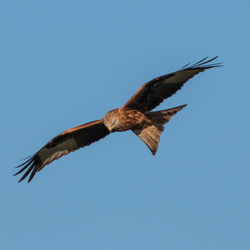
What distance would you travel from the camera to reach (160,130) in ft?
33.9

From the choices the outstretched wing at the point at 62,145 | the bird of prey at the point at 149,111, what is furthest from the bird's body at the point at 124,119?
the outstretched wing at the point at 62,145

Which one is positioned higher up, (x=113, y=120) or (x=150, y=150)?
(x=113, y=120)

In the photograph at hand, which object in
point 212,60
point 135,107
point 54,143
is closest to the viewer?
point 212,60

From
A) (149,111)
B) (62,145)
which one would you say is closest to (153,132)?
(149,111)

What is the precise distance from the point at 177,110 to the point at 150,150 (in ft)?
3.03

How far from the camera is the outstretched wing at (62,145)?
11258 mm

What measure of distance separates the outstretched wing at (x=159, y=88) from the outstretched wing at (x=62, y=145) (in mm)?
1311

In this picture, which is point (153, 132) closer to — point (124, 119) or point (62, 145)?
point (124, 119)

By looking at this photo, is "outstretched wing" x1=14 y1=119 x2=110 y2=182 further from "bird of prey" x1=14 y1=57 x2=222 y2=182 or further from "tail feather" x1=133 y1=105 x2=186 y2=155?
"tail feather" x1=133 y1=105 x2=186 y2=155

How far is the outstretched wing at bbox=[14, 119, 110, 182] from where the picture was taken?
1126 centimetres

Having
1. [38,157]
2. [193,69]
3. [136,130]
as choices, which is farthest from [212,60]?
[38,157]

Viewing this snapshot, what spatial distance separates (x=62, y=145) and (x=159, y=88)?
2578 millimetres

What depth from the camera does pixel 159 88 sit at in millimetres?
10109

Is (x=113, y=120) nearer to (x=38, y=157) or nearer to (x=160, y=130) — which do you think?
(x=160, y=130)
